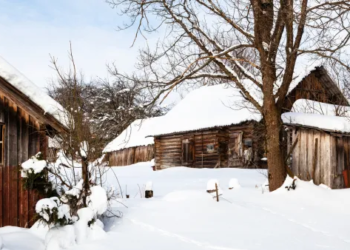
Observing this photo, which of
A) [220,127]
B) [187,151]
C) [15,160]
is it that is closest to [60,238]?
[15,160]

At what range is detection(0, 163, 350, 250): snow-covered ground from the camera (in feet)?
23.1

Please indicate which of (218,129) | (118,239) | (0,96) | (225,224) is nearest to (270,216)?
(225,224)

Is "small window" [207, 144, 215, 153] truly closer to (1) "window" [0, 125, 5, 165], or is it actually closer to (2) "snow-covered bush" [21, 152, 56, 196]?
(2) "snow-covered bush" [21, 152, 56, 196]

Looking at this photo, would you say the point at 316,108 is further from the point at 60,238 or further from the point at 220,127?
the point at 60,238

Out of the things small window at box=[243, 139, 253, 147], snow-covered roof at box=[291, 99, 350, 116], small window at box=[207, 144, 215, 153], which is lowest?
small window at box=[207, 144, 215, 153]

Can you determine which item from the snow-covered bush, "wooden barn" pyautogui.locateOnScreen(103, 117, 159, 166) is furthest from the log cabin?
the snow-covered bush

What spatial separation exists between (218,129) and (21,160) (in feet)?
51.6

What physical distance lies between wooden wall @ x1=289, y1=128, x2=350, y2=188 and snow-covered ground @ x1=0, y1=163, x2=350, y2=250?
5.52 feet

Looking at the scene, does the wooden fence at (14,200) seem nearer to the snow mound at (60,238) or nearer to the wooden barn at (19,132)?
the wooden barn at (19,132)

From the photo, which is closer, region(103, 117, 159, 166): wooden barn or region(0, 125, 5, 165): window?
region(0, 125, 5, 165): window

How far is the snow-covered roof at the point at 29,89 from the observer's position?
789 cm

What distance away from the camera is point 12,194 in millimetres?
8336

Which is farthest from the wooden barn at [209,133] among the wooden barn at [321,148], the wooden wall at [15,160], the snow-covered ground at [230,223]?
the wooden wall at [15,160]

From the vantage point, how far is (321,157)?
45.1 ft
